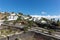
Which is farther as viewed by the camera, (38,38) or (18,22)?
(18,22)

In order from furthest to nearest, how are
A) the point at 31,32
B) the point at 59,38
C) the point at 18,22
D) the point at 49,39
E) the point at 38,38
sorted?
the point at 18,22 → the point at 31,32 → the point at 38,38 → the point at 49,39 → the point at 59,38

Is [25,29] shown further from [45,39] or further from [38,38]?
[45,39]

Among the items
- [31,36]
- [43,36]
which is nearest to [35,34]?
[31,36]

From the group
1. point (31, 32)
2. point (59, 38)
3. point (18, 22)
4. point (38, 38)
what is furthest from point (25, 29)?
point (18, 22)

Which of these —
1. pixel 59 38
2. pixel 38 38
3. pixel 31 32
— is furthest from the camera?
pixel 31 32

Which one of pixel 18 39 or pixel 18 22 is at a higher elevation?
pixel 18 22

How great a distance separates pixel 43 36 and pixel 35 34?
39.9 inches

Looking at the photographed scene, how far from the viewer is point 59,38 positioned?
8.62m

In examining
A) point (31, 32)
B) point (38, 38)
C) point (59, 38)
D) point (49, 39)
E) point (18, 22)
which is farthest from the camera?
point (18, 22)

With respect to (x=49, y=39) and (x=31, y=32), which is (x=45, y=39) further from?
(x=31, y=32)

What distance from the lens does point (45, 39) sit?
376 inches

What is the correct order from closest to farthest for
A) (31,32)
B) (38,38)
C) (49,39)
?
(49,39) < (38,38) < (31,32)

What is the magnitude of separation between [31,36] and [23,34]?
2.22 feet

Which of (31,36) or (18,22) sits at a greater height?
(18,22)
